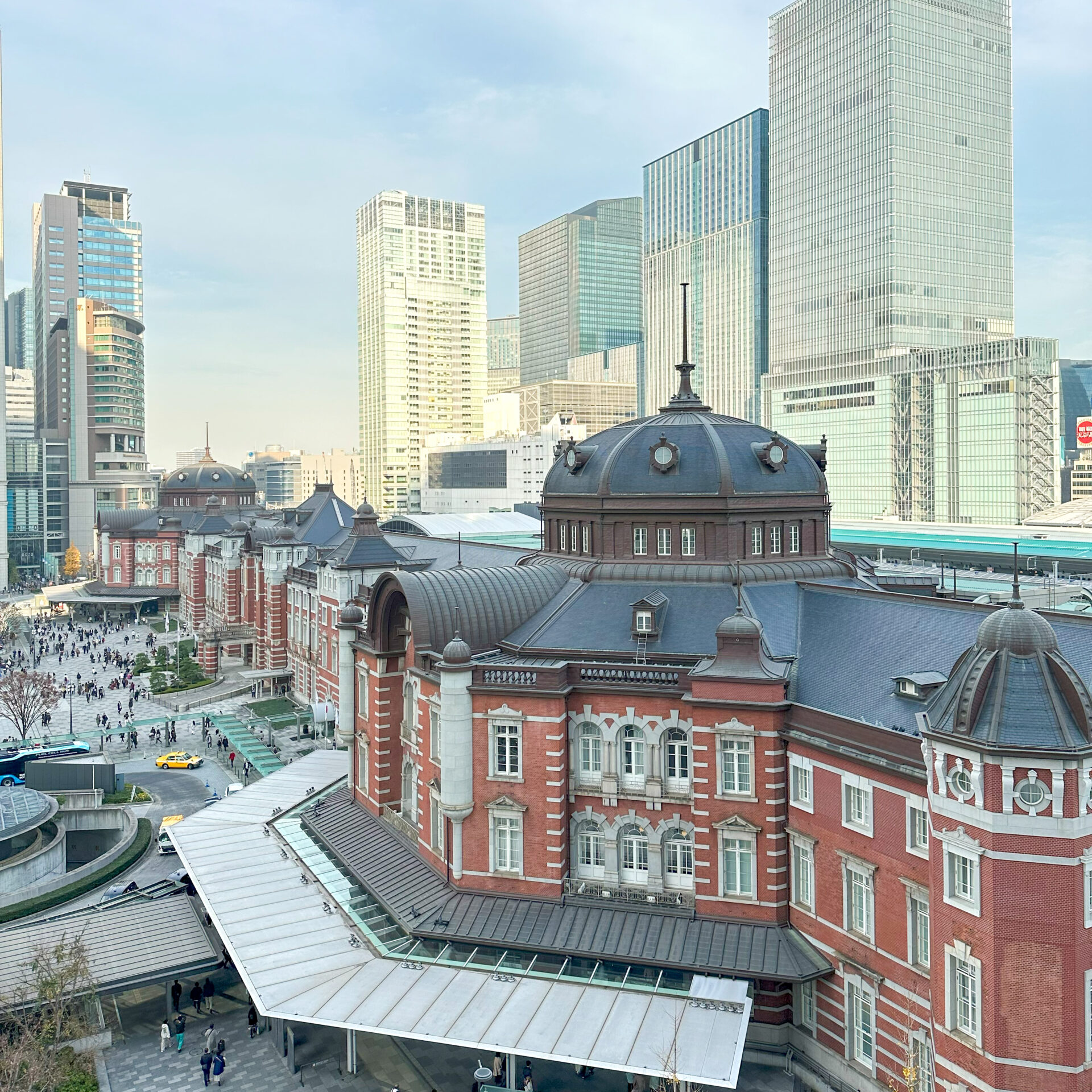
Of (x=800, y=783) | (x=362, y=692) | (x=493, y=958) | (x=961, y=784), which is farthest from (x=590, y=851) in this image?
(x=362, y=692)

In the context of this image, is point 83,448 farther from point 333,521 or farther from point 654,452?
point 654,452

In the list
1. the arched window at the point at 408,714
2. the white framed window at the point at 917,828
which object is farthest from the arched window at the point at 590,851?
the white framed window at the point at 917,828

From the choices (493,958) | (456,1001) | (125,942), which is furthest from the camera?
(125,942)

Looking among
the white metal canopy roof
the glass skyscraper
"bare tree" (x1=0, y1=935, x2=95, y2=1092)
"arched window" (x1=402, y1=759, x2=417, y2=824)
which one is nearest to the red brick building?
"arched window" (x1=402, y1=759, x2=417, y2=824)

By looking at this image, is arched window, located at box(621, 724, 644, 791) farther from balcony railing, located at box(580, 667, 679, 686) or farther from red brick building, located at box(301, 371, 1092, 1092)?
balcony railing, located at box(580, 667, 679, 686)

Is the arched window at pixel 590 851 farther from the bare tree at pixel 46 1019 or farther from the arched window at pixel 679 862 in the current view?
the bare tree at pixel 46 1019

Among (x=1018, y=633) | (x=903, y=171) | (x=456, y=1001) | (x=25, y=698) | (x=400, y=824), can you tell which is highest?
(x=903, y=171)

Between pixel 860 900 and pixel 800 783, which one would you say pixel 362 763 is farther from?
pixel 860 900
